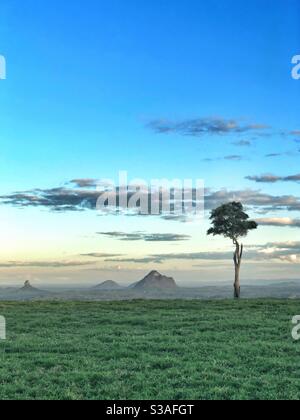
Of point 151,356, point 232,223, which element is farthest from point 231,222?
point 151,356

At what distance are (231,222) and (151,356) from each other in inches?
1299

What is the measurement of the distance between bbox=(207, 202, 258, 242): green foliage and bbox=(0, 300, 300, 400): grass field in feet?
58.8

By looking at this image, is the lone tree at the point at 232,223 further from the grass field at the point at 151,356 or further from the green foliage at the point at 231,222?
the grass field at the point at 151,356

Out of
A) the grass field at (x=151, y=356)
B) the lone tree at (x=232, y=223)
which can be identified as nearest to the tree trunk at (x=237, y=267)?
the lone tree at (x=232, y=223)

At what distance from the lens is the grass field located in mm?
14102

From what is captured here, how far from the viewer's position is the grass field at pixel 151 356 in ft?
46.3

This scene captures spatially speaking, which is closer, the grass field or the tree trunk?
the grass field

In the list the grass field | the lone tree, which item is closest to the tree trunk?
the lone tree

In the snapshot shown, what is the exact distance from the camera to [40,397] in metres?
13.5

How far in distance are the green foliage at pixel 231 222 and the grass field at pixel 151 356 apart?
17.9 metres

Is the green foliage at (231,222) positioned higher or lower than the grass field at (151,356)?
higher

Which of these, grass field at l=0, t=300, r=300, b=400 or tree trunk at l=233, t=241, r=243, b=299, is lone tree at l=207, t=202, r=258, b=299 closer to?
tree trunk at l=233, t=241, r=243, b=299
